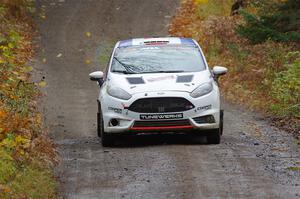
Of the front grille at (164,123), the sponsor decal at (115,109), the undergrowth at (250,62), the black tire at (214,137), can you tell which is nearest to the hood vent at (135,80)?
the sponsor decal at (115,109)

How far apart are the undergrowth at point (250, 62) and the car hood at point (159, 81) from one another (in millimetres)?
2811

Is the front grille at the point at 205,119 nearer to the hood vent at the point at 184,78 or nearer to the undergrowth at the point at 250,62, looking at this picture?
the hood vent at the point at 184,78

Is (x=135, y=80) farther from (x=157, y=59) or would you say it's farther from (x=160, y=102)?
(x=157, y=59)

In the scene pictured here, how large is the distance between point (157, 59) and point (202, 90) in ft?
4.86

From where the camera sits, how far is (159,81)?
13.6 metres

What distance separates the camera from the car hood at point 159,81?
1337 centimetres

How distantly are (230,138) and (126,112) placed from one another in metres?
2.23

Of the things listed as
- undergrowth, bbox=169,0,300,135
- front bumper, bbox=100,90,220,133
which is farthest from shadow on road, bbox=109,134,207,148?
undergrowth, bbox=169,0,300,135

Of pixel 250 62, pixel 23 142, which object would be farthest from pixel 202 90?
pixel 250 62

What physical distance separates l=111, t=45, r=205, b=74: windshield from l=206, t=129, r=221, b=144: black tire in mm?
1266

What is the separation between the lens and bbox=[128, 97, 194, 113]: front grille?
43.4 ft

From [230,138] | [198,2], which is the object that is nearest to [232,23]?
[198,2]

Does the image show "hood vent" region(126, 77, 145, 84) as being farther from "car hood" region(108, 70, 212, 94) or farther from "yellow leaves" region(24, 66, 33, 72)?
"yellow leaves" region(24, 66, 33, 72)

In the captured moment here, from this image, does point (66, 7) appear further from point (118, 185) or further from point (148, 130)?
point (118, 185)
